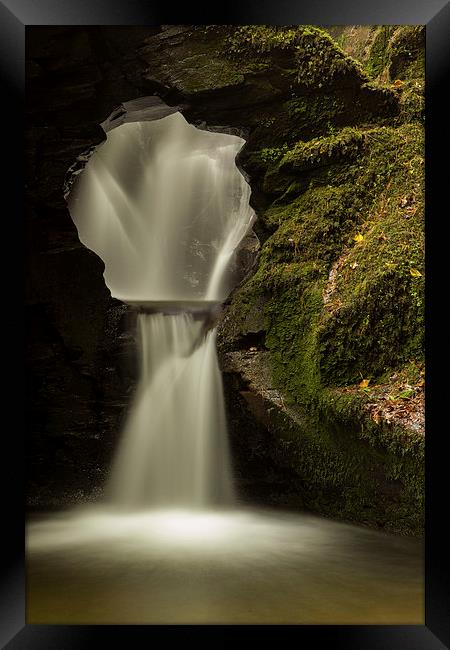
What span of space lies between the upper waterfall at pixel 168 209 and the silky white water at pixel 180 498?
3 cm

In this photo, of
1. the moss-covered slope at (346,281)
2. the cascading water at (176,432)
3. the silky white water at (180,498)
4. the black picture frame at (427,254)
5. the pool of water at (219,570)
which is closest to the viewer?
the black picture frame at (427,254)

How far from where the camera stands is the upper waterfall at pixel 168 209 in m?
10.5

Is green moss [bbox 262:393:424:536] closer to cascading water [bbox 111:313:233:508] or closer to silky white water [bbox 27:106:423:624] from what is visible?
silky white water [bbox 27:106:423:624]

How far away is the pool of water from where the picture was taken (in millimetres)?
3781

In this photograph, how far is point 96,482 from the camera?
24.1 ft

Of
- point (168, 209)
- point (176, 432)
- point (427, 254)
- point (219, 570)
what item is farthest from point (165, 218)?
point (427, 254)

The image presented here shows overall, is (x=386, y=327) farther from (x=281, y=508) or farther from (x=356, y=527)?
(x=281, y=508)

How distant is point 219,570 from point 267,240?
4.03 meters

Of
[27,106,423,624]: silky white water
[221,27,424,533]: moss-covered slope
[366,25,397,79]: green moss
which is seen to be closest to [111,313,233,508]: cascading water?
[27,106,423,624]: silky white water

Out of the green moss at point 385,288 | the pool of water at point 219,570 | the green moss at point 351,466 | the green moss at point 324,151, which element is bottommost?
the pool of water at point 219,570

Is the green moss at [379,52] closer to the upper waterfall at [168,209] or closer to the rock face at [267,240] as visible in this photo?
the rock face at [267,240]

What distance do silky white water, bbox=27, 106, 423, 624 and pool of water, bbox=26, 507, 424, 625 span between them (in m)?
0.02

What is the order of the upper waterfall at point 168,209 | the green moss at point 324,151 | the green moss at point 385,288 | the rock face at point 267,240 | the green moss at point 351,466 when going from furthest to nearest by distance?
the upper waterfall at point 168,209, the green moss at point 324,151, the rock face at point 267,240, the green moss at point 385,288, the green moss at point 351,466

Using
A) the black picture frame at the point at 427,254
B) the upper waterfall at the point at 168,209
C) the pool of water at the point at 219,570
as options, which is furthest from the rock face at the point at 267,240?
the upper waterfall at the point at 168,209
